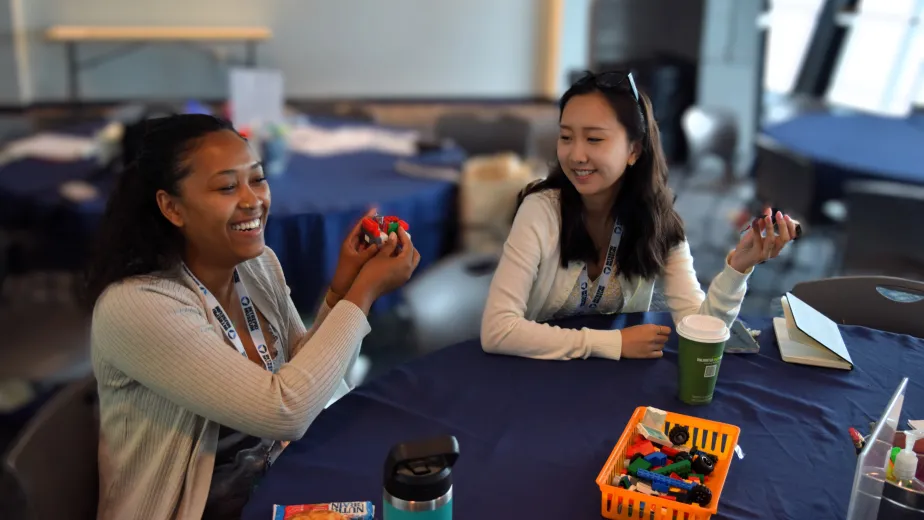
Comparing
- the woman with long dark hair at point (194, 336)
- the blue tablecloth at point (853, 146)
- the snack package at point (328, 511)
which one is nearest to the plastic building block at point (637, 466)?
the snack package at point (328, 511)

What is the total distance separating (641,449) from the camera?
1.30m

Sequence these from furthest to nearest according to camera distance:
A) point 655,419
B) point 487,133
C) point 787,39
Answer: point 787,39
point 487,133
point 655,419

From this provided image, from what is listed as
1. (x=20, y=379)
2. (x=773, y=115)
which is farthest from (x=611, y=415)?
(x=773, y=115)

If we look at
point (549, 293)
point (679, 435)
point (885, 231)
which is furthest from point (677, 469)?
point (885, 231)

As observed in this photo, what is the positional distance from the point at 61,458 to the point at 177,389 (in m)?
0.24

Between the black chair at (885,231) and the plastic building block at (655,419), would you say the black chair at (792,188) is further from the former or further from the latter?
the plastic building block at (655,419)

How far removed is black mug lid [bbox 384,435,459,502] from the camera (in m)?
0.99

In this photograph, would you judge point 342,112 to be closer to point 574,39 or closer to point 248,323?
point 574,39

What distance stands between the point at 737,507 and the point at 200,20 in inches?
252

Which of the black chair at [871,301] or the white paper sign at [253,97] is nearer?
the black chair at [871,301]

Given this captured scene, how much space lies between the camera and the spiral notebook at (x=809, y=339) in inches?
66.9

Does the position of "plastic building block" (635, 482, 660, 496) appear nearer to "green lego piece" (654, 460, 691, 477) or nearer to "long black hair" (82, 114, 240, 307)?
"green lego piece" (654, 460, 691, 477)

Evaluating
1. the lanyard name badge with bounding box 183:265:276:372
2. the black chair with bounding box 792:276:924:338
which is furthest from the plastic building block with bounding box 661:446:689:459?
the black chair with bounding box 792:276:924:338

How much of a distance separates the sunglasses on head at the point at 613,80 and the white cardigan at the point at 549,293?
10.9 inches
